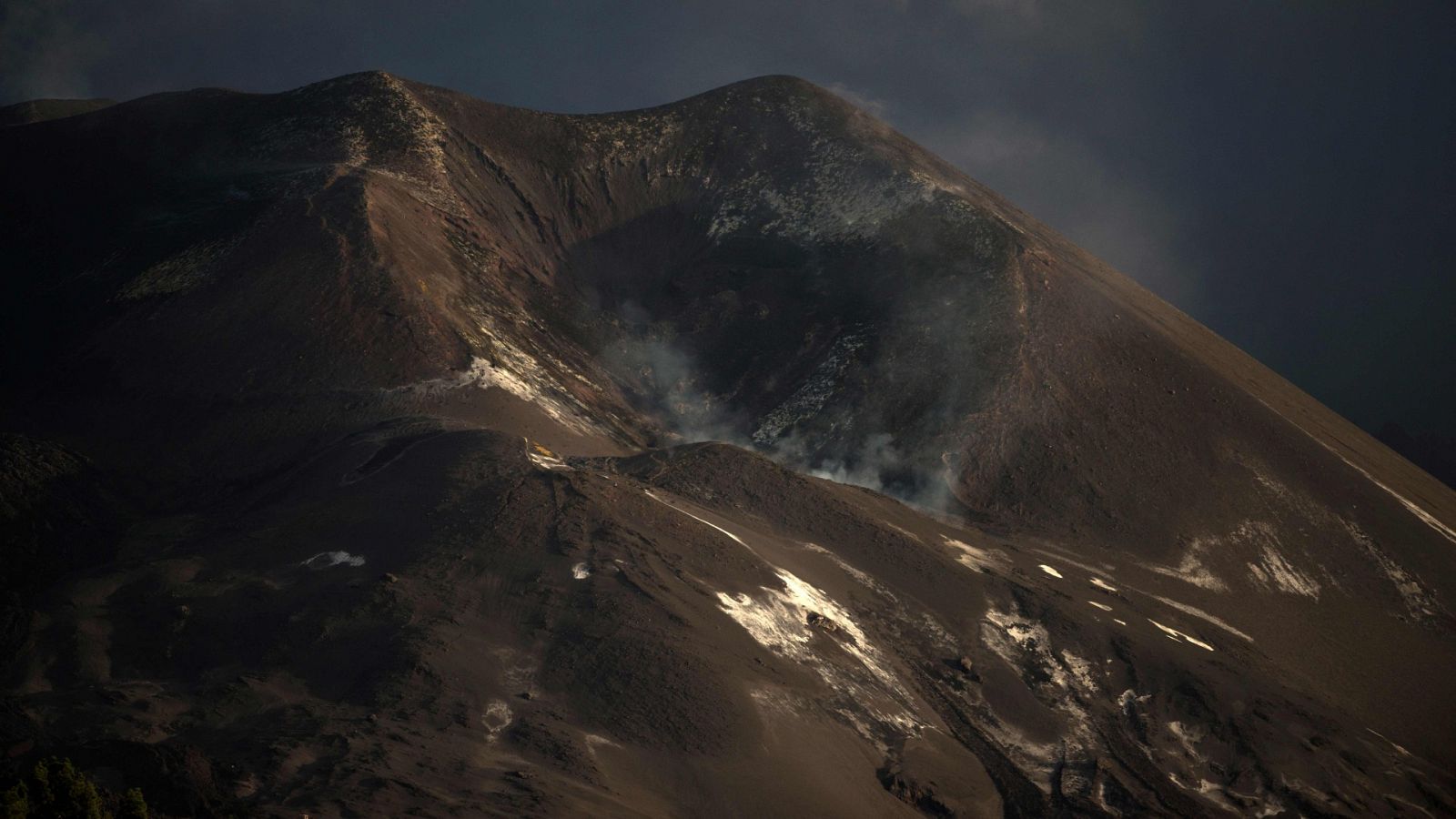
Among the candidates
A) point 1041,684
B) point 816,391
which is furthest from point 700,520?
point 816,391

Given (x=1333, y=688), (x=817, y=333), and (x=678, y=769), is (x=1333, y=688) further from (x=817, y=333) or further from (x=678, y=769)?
(x=817, y=333)

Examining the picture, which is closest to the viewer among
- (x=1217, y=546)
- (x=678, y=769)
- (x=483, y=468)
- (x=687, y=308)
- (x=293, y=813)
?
(x=293, y=813)

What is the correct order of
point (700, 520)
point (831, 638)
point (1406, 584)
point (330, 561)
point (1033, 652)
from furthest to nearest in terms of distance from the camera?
point (1406, 584), point (700, 520), point (1033, 652), point (831, 638), point (330, 561)

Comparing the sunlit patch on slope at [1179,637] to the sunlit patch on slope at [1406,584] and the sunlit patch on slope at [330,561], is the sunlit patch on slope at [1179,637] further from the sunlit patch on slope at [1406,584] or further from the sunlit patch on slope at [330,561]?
the sunlit patch on slope at [330,561]

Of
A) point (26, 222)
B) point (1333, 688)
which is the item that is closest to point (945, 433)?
point (1333, 688)

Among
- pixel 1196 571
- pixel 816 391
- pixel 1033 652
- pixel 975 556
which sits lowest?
pixel 1033 652

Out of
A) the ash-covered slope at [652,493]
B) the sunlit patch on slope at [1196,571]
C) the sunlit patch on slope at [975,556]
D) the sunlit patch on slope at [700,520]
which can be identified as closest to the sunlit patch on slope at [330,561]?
the ash-covered slope at [652,493]

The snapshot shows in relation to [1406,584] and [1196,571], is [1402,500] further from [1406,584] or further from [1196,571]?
[1196,571]

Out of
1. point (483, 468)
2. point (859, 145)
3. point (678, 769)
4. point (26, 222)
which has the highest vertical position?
point (859, 145)
